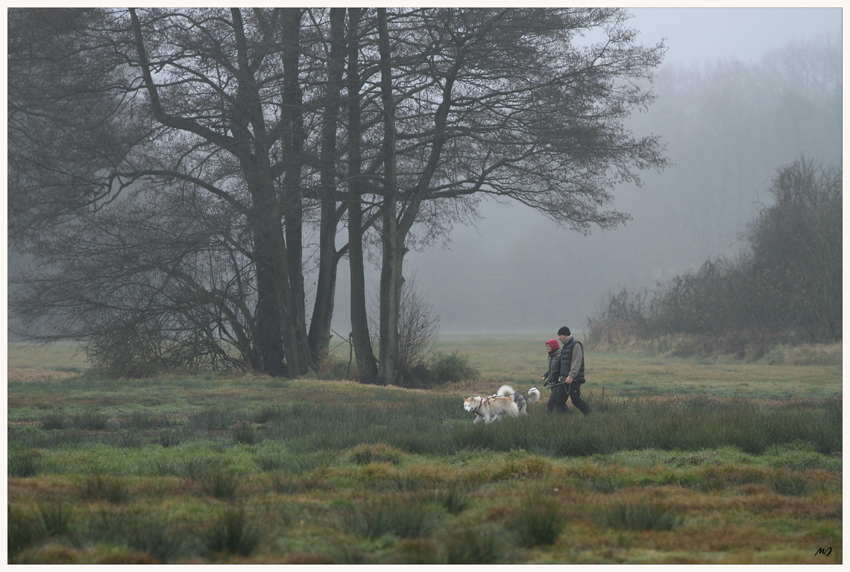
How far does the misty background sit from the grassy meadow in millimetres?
65962

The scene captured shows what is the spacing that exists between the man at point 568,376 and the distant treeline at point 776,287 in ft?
84.8

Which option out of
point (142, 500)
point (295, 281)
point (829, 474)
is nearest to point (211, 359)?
point (295, 281)

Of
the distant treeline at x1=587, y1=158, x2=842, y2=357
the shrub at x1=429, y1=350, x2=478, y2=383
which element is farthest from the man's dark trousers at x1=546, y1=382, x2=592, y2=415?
the distant treeline at x1=587, y1=158, x2=842, y2=357

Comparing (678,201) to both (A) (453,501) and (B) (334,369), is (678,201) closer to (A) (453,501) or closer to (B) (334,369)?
(B) (334,369)

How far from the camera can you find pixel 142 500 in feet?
20.8

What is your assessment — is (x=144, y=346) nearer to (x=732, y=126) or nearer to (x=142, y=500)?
(x=142, y=500)

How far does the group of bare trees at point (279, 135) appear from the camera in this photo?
61.2ft

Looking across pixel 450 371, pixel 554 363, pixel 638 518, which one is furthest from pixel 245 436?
pixel 450 371

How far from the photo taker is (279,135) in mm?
20562

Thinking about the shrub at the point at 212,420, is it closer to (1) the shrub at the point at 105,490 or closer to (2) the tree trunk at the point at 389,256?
(1) the shrub at the point at 105,490

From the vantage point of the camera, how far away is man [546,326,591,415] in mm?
10852

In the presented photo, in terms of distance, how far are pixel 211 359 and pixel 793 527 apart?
21424 mm

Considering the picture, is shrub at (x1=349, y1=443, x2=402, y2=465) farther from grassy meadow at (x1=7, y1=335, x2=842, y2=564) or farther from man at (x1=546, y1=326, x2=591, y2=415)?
man at (x1=546, y1=326, x2=591, y2=415)

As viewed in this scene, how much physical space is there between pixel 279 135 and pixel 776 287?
26072mm
